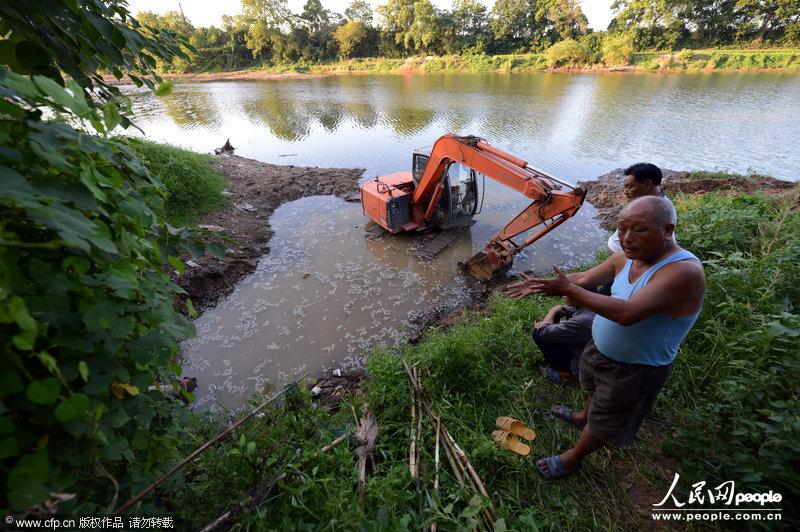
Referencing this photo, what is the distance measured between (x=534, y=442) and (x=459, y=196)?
17.8ft

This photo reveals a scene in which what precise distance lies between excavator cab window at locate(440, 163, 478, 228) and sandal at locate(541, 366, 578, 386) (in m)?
4.23

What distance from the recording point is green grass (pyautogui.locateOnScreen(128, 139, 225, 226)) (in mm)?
7887

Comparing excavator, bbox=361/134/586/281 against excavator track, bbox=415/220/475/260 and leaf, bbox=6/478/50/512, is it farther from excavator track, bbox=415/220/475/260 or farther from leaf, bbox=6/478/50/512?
leaf, bbox=6/478/50/512

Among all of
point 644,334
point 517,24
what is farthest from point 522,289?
point 517,24

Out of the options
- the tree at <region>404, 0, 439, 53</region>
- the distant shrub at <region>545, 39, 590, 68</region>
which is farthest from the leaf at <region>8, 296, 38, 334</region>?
the tree at <region>404, 0, 439, 53</region>

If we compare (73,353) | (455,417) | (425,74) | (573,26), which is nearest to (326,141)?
(455,417)

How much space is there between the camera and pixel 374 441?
2.78 m

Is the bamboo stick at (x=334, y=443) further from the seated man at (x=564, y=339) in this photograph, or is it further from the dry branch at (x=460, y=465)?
the seated man at (x=564, y=339)

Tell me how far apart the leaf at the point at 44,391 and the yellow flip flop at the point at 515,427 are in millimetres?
3073

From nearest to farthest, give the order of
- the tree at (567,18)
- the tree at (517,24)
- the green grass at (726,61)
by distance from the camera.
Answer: the green grass at (726,61)
the tree at (567,18)
the tree at (517,24)

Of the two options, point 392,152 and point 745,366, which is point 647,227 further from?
point 392,152

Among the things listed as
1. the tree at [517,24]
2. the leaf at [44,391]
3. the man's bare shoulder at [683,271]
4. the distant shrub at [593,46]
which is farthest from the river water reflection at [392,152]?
the tree at [517,24]

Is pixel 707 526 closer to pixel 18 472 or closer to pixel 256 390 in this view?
pixel 18 472

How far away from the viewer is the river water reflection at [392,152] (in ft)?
17.1
